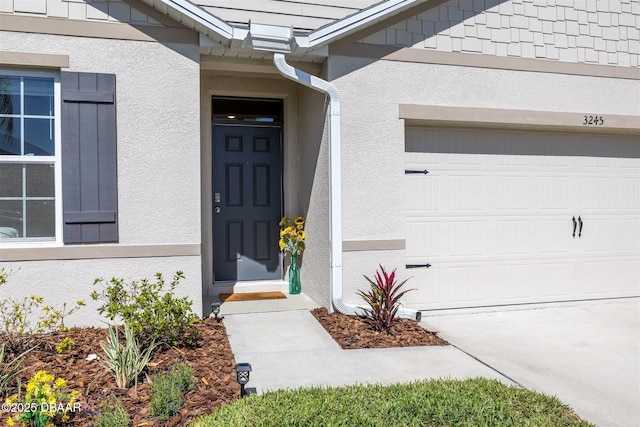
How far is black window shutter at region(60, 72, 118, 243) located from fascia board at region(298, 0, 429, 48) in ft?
6.87

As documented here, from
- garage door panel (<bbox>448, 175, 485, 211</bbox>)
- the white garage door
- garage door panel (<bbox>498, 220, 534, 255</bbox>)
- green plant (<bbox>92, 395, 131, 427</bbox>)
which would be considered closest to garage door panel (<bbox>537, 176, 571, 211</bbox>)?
the white garage door

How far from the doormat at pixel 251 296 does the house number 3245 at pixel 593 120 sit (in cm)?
450

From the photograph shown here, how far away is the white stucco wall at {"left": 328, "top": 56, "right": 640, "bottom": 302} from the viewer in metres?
5.73

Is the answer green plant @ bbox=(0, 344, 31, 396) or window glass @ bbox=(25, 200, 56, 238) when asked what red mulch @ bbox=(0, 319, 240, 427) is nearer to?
green plant @ bbox=(0, 344, 31, 396)

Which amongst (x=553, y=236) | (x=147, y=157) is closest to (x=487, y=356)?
(x=553, y=236)

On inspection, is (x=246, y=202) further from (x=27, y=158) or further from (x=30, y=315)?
(x=30, y=315)

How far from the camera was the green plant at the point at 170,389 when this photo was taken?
3182 millimetres

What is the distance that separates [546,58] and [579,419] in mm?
4666

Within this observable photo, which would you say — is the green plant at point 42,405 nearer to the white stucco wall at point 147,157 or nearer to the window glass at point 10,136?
the white stucco wall at point 147,157

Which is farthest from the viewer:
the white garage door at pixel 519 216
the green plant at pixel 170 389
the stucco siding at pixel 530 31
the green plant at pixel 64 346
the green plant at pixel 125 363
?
the white garage door at pixel 519 216

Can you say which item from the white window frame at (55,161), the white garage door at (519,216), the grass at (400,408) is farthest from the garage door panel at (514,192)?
the white window frame at (55,161)

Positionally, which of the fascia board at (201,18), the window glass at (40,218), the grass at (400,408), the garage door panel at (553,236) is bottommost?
the grass at (400,408)

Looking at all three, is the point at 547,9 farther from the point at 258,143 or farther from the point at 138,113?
the point at 138,113

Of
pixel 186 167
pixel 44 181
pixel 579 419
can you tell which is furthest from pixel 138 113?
pixel 579 419
